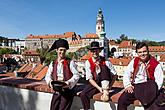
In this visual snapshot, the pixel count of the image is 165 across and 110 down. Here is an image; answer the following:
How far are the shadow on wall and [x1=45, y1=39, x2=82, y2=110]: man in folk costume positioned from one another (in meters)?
0.65

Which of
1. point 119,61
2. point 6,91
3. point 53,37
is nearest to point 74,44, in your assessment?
point 53,37

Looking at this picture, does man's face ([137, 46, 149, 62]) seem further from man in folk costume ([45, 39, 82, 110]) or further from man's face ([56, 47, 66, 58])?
man's face ([56, 47, 66, 58])

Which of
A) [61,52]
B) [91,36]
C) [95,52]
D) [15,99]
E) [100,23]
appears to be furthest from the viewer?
[91,36]

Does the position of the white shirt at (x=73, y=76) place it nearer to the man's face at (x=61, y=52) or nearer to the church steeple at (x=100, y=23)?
the man's face at (x=61, y=52)

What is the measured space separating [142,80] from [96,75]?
640mm

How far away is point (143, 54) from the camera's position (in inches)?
113

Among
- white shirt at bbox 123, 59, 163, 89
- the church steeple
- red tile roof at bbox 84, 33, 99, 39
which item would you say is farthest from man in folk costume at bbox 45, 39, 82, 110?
red tile roof at bbox 84, 33, 99, 39

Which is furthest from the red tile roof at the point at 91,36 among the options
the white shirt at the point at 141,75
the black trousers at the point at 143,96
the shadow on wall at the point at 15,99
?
the black trousers at the point at 143,96

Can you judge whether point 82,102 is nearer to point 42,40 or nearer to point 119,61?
point 119,61

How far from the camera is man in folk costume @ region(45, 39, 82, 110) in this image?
317 cm

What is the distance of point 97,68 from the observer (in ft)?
10.9

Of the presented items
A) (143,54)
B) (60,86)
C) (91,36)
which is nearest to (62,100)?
(60,86)

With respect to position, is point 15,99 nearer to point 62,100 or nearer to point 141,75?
point 62,100

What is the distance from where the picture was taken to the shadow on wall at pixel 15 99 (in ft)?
12.5
